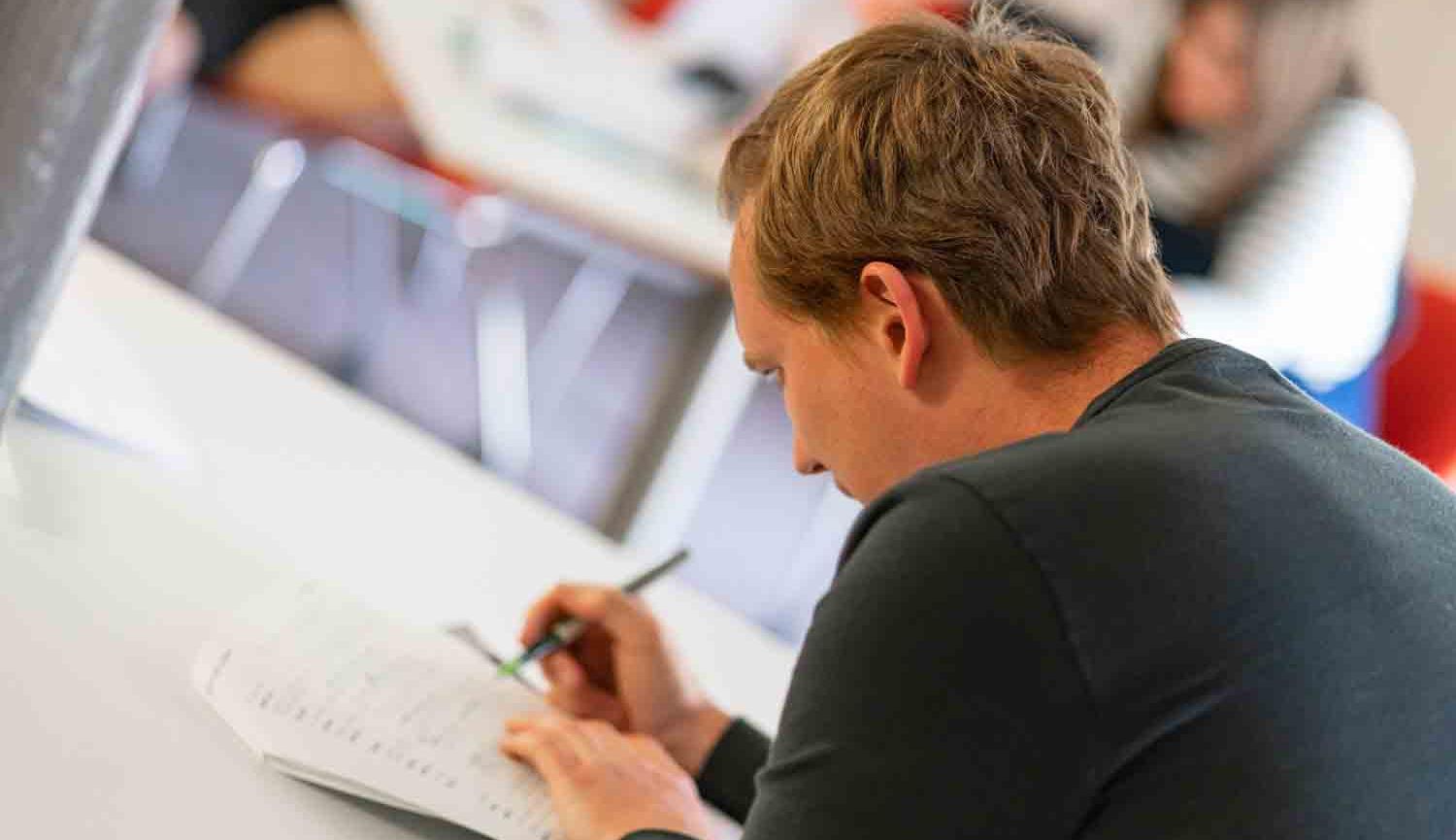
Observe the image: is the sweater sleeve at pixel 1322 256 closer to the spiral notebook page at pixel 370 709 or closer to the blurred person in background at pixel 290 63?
the spiral notebook page at pixel 370 709

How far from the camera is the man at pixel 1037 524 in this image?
2.17 feet

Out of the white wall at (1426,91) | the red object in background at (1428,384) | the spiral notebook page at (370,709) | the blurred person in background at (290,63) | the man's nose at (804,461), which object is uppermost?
the white wall at (1426,91)

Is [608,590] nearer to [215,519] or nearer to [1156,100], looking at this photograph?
[215,519]

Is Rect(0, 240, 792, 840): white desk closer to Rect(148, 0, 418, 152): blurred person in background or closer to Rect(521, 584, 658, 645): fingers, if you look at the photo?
Rect(521, 584, 658, 645): fingers

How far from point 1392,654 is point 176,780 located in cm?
58

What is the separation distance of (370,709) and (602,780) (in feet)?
0.47

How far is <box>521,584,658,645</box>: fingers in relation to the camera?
1.23m

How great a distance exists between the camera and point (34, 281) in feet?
2.57

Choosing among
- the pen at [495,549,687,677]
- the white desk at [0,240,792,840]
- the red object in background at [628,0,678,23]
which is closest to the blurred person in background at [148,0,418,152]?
the red object in background at [628,0,678,23]

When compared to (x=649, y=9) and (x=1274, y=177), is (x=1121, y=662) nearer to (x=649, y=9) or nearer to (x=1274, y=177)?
(x=1274, y=177)

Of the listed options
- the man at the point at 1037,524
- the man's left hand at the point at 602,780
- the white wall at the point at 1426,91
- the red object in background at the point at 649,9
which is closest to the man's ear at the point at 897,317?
the man at the point at 1037,524

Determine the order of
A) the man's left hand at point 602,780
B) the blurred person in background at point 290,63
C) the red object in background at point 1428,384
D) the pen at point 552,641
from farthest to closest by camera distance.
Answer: the blurred person in background at point 290,63 → the red object in background at point 1428,384 → the pen at point 552,641 → the man's left hand at point 602,780

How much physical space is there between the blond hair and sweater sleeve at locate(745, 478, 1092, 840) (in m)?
0.23

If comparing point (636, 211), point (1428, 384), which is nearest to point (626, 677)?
point (1428, 384)
